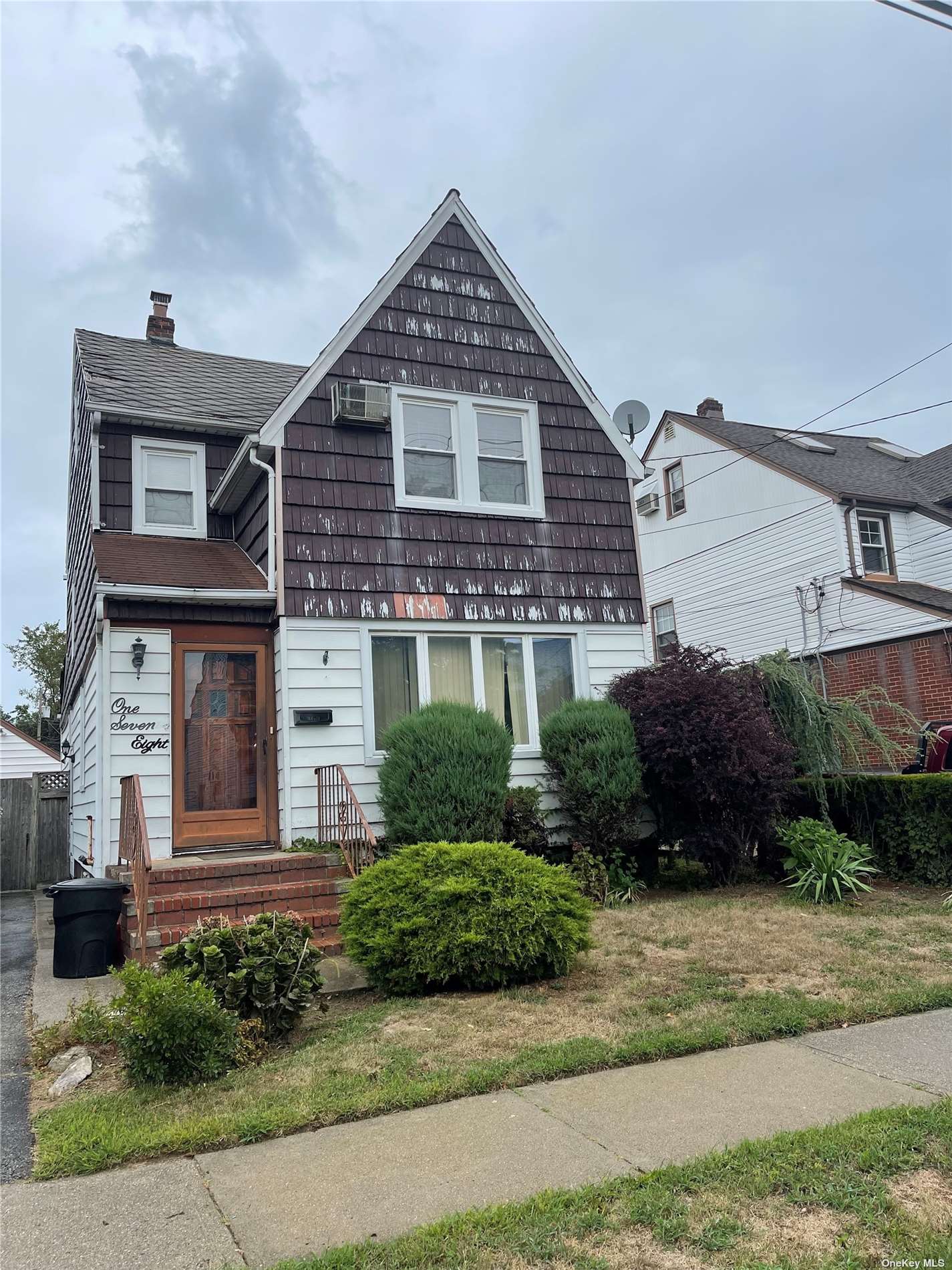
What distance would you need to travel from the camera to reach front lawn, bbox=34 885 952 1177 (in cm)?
411

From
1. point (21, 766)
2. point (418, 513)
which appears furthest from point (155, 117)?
point (21, 766)

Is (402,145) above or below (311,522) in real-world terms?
above

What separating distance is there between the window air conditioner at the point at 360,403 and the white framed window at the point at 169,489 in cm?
243

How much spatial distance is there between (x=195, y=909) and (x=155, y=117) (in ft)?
29.5

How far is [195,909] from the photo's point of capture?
296 inches

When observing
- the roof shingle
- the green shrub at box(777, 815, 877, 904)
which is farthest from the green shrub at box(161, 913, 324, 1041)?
the roof shingle

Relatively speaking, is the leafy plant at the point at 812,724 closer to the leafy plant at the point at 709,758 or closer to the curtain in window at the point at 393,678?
the leafy plant at the point at 709,758

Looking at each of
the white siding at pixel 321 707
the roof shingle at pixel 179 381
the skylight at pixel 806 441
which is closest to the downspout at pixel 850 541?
the skylight at pixel 806 441

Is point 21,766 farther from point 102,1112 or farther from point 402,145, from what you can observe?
point 102,1112

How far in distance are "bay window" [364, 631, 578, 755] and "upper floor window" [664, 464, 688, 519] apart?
Answer: 12649 millimetres

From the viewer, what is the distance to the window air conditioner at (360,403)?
33.6 feet

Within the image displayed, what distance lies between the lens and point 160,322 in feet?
47.8

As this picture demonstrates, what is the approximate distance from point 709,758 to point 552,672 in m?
2.31

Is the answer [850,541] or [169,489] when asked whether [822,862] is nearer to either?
[169,489]
